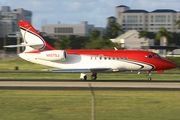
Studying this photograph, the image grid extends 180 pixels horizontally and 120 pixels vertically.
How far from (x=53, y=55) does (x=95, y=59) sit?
418 cm

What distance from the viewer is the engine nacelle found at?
93.9ft

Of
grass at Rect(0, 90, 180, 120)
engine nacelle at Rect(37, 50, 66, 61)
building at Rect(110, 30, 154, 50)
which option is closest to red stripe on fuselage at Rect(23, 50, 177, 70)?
engine nacelle at Rect(37, 50, 66, 61)

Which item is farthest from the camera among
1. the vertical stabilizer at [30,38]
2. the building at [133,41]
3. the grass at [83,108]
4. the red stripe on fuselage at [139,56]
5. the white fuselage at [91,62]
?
the building at [133,41]

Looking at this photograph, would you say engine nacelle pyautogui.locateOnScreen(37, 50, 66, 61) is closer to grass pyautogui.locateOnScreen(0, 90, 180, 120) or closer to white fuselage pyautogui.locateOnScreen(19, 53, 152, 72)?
white fuselage pyautogui.locateOnScreen(19, 53, 152, 72)

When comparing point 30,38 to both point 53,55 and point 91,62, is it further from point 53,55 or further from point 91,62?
point 91,62

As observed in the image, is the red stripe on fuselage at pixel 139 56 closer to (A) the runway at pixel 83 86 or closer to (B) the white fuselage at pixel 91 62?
(B) the white fuselage at pixel 91 62

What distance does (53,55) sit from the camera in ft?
94.6

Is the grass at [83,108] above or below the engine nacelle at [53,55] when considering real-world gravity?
below

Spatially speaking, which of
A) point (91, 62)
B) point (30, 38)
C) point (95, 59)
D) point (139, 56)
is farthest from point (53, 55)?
point (139, 56)

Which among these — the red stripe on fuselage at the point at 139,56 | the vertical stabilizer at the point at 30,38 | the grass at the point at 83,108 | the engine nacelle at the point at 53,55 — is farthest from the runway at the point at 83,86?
the grass at the point at 83,108

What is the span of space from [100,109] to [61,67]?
16.8m

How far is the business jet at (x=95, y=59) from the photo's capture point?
2855cm

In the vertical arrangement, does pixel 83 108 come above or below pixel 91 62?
below

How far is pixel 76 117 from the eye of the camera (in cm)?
1171
